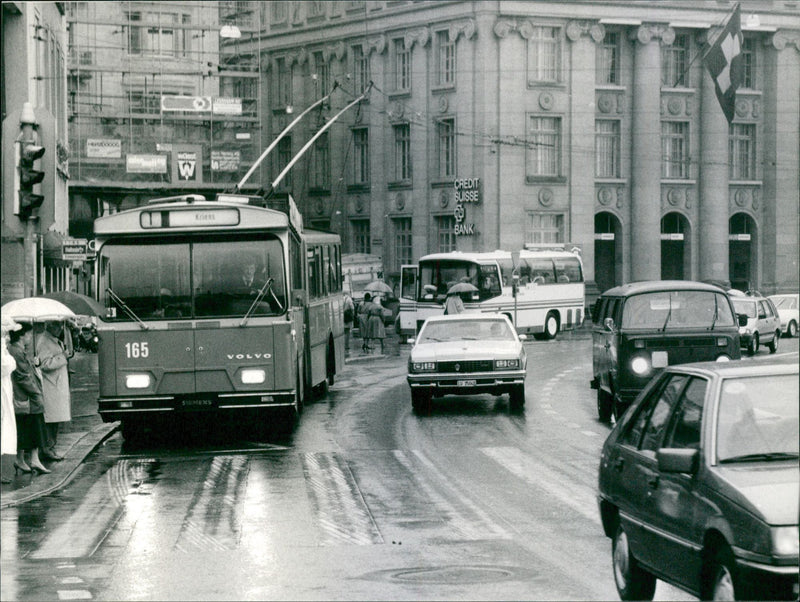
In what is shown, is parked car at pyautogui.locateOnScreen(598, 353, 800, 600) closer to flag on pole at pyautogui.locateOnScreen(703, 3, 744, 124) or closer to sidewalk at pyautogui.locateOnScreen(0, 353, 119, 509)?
sidewalk at pyautogui.locateOnScreen(0, 353, 119, 509)

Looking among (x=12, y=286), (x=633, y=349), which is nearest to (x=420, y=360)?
(x=633, y=349)

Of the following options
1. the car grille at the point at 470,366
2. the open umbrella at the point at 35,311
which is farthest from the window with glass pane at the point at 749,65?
the open umbrella at the point at 35,311

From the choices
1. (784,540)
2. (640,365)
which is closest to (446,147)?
(640,365)

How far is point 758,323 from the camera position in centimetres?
4325

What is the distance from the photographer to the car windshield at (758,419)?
8055 mm

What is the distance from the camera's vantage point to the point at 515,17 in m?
65.6

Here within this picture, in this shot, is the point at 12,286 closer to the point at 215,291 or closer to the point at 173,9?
the point at 215,291

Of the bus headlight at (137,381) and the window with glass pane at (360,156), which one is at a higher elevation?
the window with glass pane at (360,156)

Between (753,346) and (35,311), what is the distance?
29.0 meters

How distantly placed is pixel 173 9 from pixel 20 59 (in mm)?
35513

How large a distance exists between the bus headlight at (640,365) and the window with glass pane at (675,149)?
50.7 meters

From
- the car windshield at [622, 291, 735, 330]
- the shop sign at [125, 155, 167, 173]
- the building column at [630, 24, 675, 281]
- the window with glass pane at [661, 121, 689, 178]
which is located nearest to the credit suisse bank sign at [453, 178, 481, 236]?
the building column at [630, 24, 675, 281]

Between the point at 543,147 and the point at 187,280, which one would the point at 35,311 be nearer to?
the point at 187,280

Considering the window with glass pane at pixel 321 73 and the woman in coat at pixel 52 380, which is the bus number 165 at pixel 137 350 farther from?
the window with glass pane at pixel 321 73
